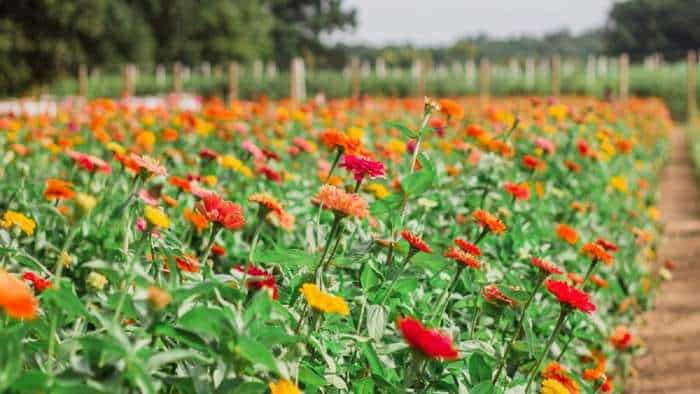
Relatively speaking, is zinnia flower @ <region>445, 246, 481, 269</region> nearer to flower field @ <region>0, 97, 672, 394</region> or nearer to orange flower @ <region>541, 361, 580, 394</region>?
flower field @ <region>0, 97, 672, 394</region>

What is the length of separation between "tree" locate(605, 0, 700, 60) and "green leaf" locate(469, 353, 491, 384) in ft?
191

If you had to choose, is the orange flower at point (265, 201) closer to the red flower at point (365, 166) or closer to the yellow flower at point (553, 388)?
the red flower at point (365, 166)

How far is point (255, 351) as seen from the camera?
3.52 feet

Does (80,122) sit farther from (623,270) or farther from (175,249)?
(175,249)

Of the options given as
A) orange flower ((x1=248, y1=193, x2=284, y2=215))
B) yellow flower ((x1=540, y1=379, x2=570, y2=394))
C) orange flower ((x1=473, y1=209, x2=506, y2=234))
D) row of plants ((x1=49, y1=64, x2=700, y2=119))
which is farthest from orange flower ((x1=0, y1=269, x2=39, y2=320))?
row of plants ((x1=49, y1=64, x2=700, y2=119))

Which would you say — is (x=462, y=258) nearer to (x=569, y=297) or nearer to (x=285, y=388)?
(x=569, y=297)

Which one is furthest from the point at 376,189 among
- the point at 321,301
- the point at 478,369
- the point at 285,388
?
the point at 285,388

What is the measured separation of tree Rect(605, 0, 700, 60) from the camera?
55.9 metres

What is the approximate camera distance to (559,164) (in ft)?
12.9

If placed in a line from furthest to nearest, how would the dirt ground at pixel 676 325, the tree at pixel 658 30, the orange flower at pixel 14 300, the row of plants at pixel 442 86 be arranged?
the tree at pixel 658 30 < the row of plants at pixel 442 86 < the dirt ground at pixel 676 325 < the orange flower at pixel 14 300

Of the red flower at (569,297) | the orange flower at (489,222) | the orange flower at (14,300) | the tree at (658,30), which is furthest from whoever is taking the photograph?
the tree at (658,30)

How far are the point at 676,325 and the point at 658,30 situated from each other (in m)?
57.0

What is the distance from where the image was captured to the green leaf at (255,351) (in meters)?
1.07

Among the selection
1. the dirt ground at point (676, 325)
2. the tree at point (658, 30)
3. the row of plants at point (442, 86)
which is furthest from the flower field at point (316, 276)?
the tree at point (658, 30)
